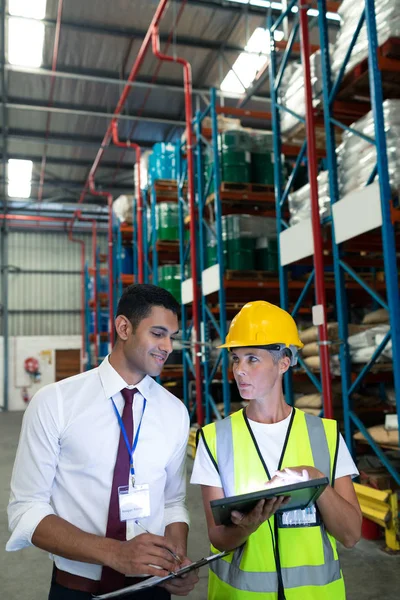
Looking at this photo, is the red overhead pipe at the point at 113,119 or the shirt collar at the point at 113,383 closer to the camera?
the shirt collar at the point at 113,383

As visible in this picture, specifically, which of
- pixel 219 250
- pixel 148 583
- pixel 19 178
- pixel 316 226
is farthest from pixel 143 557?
pixel 19 178

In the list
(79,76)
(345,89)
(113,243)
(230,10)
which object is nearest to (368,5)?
(345,89)

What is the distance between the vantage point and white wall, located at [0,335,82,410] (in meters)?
19.8

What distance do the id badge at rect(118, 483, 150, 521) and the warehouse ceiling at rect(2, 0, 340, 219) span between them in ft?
32.1

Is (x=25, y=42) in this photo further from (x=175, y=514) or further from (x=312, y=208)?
(x=175, y=514)

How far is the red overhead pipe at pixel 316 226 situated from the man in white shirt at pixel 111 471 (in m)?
3.21

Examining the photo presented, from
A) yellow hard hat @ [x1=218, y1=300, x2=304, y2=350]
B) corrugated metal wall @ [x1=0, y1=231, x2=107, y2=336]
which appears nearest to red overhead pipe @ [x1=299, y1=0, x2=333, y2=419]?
yellow hard hat @ [x1=218, y1=300, x2=304, y2=350]

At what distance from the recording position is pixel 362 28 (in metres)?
4.93

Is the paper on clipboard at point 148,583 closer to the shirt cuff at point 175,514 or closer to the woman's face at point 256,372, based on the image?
the shirt cuff at point 175,514

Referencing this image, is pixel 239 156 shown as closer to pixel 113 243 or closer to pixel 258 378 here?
pixel 258 378

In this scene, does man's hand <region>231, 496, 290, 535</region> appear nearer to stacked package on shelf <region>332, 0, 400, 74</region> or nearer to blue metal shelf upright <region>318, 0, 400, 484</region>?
blue metal shelf upright <region>318, 0, 400, 484</region>

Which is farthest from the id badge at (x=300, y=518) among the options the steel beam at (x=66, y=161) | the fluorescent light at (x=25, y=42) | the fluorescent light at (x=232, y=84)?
the steel beam at (x=66, y=161)

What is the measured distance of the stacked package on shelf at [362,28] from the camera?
A: 4.59 metres

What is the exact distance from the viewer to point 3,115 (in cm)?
1257
